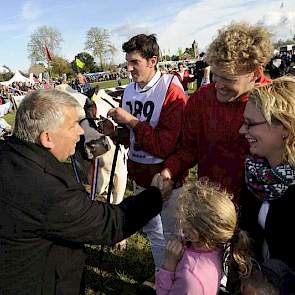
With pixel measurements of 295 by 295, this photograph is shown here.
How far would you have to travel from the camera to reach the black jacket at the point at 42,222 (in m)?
1.87

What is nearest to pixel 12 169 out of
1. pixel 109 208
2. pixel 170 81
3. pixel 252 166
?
pixel 109 208

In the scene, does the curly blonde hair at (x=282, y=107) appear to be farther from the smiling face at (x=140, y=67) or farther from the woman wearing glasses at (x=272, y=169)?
the smiling face at (x=140, y=67)

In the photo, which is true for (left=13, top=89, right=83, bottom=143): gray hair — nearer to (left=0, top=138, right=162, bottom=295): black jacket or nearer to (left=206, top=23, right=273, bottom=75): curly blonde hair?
(left=0, top=138, right=162, bottom=295): black jacket

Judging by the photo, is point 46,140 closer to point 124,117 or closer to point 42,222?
point 42,222

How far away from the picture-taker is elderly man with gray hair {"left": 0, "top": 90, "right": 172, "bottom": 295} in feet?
6.16

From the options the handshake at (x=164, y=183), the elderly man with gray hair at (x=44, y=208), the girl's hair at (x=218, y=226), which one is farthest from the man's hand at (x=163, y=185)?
the girl's hair at (x=218, y=226)

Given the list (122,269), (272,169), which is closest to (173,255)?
(272,169)

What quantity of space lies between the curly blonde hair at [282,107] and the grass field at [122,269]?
2282mm

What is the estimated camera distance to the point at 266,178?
2.00 m

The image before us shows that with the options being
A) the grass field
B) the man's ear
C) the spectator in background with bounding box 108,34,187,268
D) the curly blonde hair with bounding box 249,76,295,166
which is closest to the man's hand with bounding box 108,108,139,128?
the spectator in background with bounding box 108,34,187,268

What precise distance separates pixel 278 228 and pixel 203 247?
1.23 feet

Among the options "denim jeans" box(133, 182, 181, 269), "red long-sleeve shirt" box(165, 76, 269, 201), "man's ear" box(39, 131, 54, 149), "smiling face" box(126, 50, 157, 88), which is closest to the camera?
"man's ear" box(39, 131, 54, 149)

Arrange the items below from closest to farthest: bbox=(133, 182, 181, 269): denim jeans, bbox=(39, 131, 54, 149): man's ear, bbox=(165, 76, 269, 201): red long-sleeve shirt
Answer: bbox=(39, 131, 54, 149): man's ear, bbox=(165, 76, 269, 201): red long-sleeve shirt, bbox=(133, 182, 181, 269): denim jeans

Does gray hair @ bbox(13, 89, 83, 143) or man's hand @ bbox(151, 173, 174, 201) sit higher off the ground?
gray hair @ bbox(13, 89, 83, 143)
